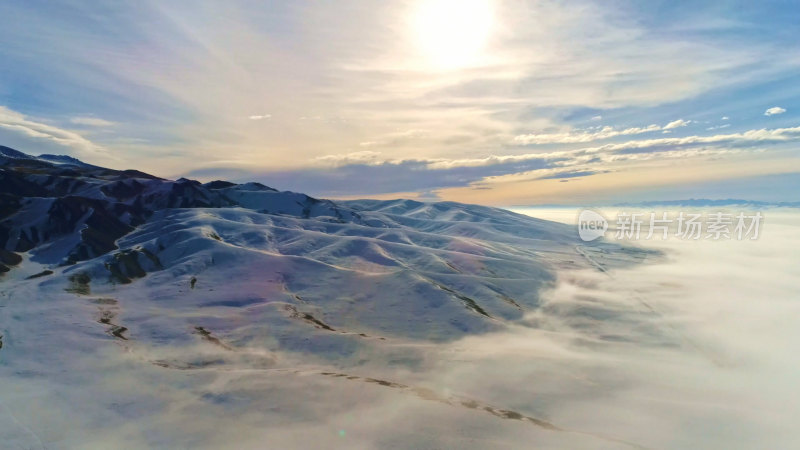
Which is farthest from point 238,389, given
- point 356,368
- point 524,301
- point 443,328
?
point 524,301

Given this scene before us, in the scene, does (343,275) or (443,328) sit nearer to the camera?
(443,328)

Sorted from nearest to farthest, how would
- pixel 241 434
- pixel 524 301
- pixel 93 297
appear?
pixel 241 434 → pixel 93 297 → pixel 524 301

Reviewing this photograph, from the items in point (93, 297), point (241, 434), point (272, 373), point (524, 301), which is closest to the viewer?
point (241, 434)

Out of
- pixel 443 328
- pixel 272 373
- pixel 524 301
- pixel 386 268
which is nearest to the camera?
pixel 272 373

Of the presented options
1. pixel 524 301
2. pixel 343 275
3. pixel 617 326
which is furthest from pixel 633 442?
pixel 343 275

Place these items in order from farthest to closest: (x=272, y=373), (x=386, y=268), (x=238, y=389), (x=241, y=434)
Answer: (x=386, y=268) → (x=272, y=373) → (x=238, y=389) → (x=241, y=434)

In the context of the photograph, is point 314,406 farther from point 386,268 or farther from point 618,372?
point 386,268

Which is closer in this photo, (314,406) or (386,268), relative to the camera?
(314,406)

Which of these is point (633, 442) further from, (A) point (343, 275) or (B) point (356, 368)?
(A) point (343, 275)
